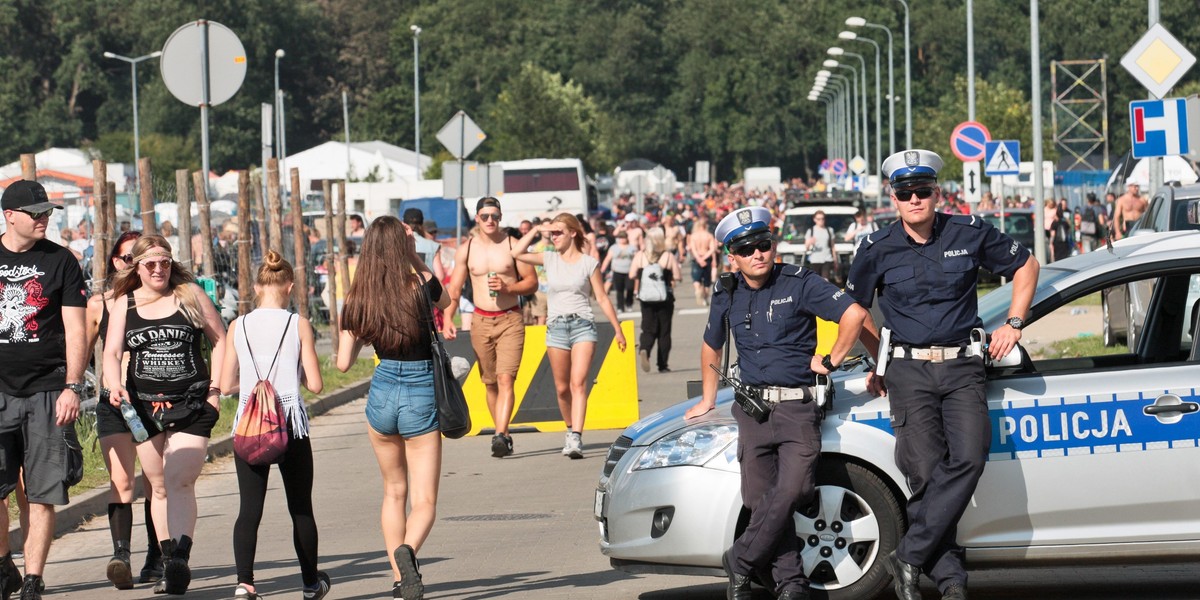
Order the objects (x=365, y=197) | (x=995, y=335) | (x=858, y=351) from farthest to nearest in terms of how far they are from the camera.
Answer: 1. (x=365, y=197)
2. (x=858, y=351)
3. (x=995, y=335)

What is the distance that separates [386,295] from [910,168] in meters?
2.19

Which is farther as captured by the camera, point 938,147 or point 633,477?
point 938,147

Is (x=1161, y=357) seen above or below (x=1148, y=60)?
below

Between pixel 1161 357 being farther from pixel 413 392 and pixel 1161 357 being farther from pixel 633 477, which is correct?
pixel 413 392

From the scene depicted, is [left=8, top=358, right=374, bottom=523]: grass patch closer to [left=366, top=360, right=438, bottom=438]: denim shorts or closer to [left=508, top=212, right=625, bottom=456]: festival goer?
[left=508, top=212, right=625, bottom=456]: festival goer

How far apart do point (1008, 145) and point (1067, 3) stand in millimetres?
89083

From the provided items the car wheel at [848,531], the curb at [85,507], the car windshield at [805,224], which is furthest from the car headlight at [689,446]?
the car windshield at [805,224]

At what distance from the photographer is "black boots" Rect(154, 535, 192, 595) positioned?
8.06 metres

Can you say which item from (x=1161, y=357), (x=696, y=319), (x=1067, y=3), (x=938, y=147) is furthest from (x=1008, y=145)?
(x=1067, y=3)

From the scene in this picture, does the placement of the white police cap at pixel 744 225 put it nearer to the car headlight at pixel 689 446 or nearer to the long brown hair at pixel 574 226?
the car headlight at pixel 689 446

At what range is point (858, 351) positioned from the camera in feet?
39.5

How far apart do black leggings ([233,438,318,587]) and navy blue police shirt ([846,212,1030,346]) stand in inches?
95.9

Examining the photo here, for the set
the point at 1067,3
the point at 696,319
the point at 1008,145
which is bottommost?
the point at 696,319

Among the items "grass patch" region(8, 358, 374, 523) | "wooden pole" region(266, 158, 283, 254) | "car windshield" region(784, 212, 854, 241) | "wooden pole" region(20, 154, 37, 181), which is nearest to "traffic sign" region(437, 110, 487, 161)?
"grass patch" region(8, 358, 374, 523)
